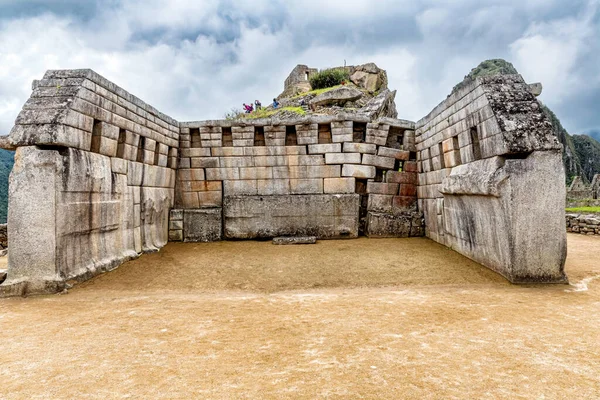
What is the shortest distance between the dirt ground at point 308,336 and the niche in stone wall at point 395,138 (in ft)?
12.9

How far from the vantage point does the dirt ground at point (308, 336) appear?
2.38 metres

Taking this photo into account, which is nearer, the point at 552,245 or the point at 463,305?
the point at 463,305

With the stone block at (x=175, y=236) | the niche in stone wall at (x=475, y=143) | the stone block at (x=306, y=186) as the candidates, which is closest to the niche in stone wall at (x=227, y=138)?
the stone block at (x=306, y=186)

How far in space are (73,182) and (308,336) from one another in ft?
14.5

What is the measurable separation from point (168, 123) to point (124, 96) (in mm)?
1867

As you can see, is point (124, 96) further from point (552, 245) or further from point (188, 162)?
point (552, 245)

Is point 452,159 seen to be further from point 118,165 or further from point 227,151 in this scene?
point 118,165

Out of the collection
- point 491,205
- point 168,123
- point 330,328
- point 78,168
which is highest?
point 168,123

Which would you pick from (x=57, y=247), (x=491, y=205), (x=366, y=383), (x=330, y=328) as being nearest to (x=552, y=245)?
(x=491, y=205)

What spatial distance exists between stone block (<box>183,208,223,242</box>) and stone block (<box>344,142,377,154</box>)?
380 centimetres

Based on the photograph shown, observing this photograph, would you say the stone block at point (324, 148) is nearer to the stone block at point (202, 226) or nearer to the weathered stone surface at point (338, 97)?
the stone block at point (202, 226)

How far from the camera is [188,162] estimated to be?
9086mm

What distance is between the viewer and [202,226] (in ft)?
28.5

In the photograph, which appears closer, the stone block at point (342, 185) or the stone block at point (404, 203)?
the stone block at point (342, 185)
